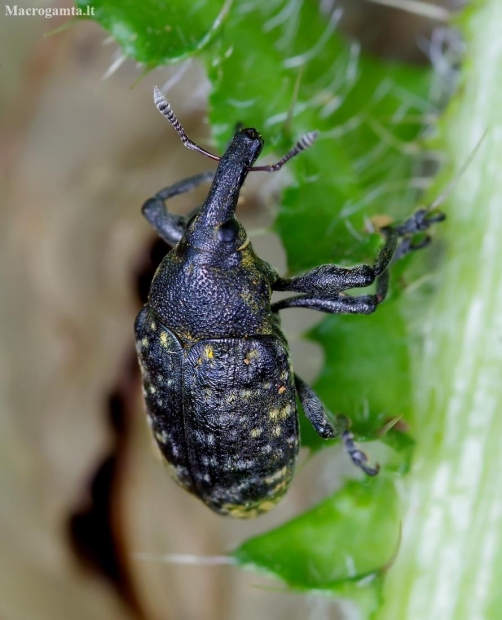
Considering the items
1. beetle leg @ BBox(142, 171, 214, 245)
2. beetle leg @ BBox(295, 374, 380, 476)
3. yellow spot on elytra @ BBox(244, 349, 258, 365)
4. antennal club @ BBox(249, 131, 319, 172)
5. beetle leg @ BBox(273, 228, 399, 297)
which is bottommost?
beetle leg @ BBox(295, 374, 380, 476)

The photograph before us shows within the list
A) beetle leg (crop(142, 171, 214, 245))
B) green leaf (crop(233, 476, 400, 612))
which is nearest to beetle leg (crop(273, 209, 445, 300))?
beetle leg (crop(142, 171, 214, 245))

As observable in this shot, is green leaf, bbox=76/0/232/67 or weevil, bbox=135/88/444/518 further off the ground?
green leaf, bbox=76/0/232/67

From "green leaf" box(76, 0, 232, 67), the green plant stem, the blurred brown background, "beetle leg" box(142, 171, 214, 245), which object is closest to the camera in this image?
"green leaf" box(76, 0, 232, 67)

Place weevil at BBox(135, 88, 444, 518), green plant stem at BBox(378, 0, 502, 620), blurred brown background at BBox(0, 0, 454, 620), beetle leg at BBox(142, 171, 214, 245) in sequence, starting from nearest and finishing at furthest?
1. green plant stem at BBox(378, 0, 502, 620)
2. weevil at BBox(135, 88, 444, 518)
3. beetle leg at BBox(142, 171, 214, 245)
4. blurred brown background at BBox(0, 0, 454, 620)

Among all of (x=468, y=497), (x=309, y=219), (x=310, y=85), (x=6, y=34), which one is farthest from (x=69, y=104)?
(x=468, y=497)

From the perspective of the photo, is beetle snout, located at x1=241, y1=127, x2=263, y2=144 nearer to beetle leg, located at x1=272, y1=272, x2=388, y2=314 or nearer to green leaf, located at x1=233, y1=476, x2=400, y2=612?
beetle leg, located at x1=272, y1=272, x2=388, y2=314

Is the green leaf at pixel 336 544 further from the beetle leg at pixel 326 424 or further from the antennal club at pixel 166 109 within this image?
the antennal club at pixel 166 109

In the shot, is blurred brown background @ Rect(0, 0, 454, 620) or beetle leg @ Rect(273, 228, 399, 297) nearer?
beetle leg @ Rect(273, 228, 399, 297)
